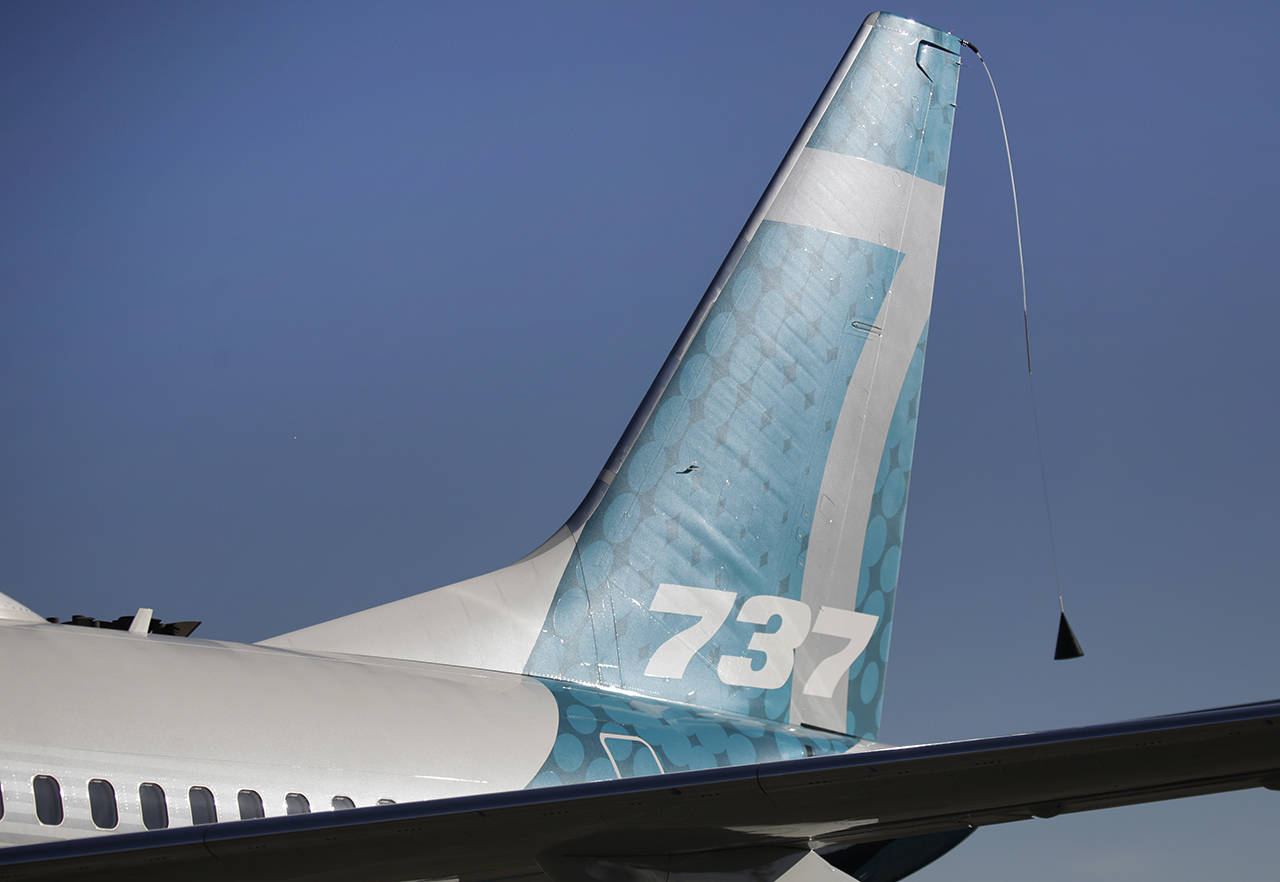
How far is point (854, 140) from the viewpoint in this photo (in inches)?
351

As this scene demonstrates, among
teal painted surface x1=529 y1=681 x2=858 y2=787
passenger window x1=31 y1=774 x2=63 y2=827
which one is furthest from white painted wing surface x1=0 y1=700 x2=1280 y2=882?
teal painted surface x1=529 y1=681 x2=858 y2=787

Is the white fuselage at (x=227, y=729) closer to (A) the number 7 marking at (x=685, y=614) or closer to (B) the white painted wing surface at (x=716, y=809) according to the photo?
(B) the white painted wing surface at (x=716, y=809)

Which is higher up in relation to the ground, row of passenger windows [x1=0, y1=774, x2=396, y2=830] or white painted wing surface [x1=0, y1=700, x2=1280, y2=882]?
row of passenger windows [x1=0, y1=774, x2=396, y2=830]

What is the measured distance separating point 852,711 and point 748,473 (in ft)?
5.09

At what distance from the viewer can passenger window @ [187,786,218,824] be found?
14.4 feet

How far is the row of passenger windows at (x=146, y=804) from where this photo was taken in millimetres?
4191

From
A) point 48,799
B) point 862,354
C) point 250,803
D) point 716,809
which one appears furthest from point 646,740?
point 862,354

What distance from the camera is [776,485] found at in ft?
25.3

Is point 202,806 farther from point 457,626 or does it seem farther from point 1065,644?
point 1065,644

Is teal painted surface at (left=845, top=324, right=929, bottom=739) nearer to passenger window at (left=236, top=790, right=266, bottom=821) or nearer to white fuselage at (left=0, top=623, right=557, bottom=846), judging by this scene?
white fuselage at (left=0, top=623, right=557, bottom=846)

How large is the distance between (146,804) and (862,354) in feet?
18.0

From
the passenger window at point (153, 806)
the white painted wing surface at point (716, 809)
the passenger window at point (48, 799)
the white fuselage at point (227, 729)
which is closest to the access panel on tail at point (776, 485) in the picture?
the white fuselage at point (227, 729)

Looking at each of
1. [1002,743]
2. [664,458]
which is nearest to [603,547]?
[664,458]

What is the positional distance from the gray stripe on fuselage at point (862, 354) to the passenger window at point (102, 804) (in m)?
3.83
